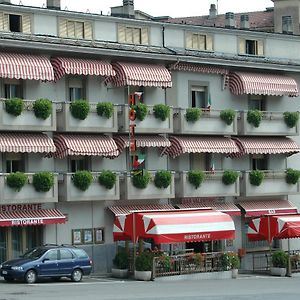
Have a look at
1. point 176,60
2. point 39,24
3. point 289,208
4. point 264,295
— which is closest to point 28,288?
point 264,295

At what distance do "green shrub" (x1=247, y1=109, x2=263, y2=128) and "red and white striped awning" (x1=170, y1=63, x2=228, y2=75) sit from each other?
2.70 metres

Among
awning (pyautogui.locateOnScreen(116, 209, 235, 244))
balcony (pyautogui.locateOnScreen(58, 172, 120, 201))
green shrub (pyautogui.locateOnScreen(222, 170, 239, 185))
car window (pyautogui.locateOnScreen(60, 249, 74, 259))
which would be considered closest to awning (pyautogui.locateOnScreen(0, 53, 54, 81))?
balcony (pyautogui.locateOnScreen(58, 172, 120, 201))

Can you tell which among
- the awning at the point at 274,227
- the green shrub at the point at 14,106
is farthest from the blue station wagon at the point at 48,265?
the awning at the point at 274,227

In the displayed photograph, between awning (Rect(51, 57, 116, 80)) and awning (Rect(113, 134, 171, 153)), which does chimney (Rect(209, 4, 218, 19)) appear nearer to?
awning (Rect(113, 134, 171, 153))

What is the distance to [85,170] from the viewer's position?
60562 mm

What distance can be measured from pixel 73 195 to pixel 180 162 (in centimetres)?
890

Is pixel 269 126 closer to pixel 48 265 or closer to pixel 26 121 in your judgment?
pixel 26 121

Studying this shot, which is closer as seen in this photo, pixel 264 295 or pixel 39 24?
pixel 264 295

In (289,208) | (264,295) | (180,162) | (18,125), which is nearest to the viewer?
(264,295)

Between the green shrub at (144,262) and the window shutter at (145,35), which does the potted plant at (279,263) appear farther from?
the window shutter at (145,35)

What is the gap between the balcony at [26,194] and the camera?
5584cm

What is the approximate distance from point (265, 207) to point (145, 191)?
32.0 feet

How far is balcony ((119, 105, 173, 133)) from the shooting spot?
6109 cm

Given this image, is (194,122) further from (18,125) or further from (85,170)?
(18,125)
